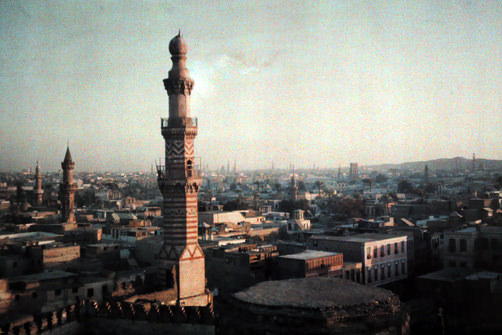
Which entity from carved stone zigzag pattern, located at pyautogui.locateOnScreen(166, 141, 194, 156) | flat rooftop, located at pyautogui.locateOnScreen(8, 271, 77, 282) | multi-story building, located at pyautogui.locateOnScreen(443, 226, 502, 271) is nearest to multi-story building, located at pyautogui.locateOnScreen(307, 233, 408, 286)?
multi-story building, located at pyautogui.locateOnScreen(443, 226, 502, 271)

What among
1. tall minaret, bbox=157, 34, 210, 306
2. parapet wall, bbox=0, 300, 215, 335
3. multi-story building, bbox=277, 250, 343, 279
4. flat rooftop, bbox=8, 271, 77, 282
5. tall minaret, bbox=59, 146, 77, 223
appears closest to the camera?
parapet wall, bbox=0, 300, 215, 335

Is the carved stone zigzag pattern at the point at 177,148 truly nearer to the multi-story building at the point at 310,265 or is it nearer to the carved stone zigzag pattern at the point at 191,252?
the carved stone zigzag pattern at the point at 191,252

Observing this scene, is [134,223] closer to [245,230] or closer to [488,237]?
[245,230]

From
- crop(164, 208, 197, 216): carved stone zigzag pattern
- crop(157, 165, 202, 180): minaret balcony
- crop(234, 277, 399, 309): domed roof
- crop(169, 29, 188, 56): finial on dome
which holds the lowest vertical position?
crop(234, 277, 399, 309): domed roof

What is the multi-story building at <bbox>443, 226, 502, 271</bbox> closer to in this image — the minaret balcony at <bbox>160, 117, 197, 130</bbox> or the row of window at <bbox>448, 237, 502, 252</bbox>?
the row of window at <bbox>448, 237, 502, 252</bbox>

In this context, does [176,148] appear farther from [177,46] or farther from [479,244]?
[479,244]
